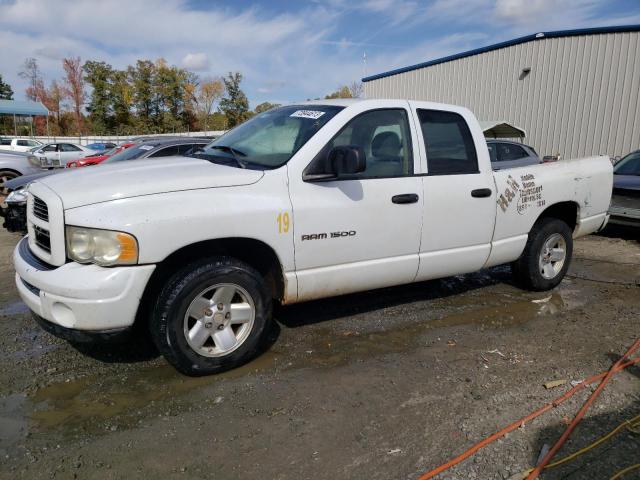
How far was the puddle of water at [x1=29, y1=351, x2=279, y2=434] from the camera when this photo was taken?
292 centimetres

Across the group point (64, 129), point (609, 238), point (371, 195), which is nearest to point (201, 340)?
point (371, 195)

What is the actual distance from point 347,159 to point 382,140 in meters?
0.71

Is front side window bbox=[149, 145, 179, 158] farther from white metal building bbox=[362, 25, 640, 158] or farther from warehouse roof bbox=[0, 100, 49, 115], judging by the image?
warehouse roof bbox=[0, 100, 49, 115]

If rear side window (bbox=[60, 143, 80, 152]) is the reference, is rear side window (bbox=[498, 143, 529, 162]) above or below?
above

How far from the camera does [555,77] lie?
1631 centimetres

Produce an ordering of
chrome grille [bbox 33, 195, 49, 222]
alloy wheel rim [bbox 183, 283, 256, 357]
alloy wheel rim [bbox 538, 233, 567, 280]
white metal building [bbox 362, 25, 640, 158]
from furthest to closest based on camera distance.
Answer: white metal building [bbox 362, 25, 640, 158], alloy wheel rim [bbox 538, 233, 567, 280], alloy wheel rim [bbox 183, 283, 256, 357], chrome grille [bbox 33, 195, 49, 222]

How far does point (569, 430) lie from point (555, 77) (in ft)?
53.3

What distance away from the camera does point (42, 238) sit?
3.22m

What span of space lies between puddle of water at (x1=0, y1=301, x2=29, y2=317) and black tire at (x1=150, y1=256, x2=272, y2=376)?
2.30 meters

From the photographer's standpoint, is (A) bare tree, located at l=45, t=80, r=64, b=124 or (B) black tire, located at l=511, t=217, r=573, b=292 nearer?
(B) black tire, located at l=511, t=217, r=573, b=292

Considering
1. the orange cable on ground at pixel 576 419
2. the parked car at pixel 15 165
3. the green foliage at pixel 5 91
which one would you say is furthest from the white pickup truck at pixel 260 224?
the green foliage at pixel 5 91

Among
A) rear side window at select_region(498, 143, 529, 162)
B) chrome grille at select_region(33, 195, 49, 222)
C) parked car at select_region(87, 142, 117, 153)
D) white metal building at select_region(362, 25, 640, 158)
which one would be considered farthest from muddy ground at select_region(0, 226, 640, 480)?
parked car at select_region(87, 142, 117, 153)

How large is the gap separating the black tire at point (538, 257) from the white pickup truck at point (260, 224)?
1.52ft

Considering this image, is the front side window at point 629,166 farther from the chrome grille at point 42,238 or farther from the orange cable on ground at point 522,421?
the chrome grille at point 42,238
